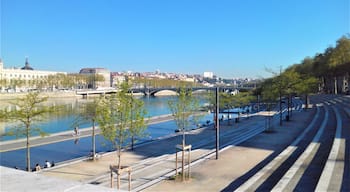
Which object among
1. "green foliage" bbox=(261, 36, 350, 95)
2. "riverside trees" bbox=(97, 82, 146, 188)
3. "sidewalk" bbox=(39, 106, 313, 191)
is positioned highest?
"green foliage" bbox=(261, 36, 350, 95)

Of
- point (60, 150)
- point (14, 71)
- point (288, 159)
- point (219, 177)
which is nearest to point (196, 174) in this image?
point (219, 177)

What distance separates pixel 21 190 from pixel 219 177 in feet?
33.1

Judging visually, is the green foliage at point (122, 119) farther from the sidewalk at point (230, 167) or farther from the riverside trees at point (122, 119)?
the sidewalk at point (230, 167)

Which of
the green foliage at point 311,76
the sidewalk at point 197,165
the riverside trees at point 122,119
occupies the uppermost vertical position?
the green foliage at point 311,76

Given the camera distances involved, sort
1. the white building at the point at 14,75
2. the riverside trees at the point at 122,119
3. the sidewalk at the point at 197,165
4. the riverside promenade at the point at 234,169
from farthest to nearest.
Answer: the white building at the point at 14,75, the riverside trees at the point at 122,119, the sidewalk at the point at 197,165, the riverside promenade at the point at 234,169

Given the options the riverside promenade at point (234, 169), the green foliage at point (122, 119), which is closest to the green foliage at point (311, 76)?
the riverside promenade at point (234, 169)

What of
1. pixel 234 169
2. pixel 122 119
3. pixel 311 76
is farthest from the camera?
pixel 311 76

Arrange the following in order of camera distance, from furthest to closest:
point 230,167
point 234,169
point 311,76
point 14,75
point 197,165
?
point 14,75, point 311,76, point 197,165, point 230,167, point 234,169

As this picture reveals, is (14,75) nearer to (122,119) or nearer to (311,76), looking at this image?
(311,76)

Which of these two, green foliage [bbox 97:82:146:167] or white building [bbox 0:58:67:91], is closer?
green foliage [bbox 97:82:146:167]

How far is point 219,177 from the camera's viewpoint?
13.3 m

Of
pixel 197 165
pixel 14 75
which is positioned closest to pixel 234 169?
pixel 197 165

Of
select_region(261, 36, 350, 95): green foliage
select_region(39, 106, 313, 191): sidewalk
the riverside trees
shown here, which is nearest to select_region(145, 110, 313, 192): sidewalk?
select_region(39, 106, 313, 191): sidewalk

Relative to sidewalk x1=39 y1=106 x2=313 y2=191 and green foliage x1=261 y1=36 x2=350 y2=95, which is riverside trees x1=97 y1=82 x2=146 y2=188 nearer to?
sidewalk x1=39 y1=106 x2=313 y2=191
